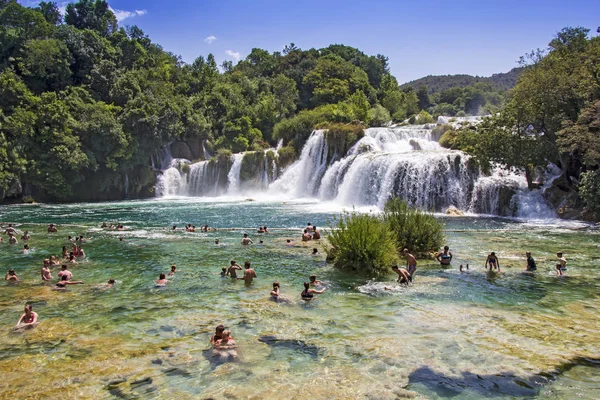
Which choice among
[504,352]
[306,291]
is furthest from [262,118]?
[504,352]

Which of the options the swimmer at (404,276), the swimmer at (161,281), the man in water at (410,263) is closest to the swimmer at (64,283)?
the swimmer at (161,281)

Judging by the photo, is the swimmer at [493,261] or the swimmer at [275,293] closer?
the swimmer at [275,293]

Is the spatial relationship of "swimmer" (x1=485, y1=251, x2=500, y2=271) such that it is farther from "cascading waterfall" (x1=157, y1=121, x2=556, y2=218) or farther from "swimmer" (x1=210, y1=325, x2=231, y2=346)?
"swimmer" (x1=210, y1=325, x2=231, y2=346)

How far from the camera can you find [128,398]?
6668mm

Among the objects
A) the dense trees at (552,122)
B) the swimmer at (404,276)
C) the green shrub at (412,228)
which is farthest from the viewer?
the dense trees at (552,122)

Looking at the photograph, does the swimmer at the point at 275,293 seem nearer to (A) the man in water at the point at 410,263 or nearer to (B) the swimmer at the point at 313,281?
(B) the swimmer at the point at 313,281

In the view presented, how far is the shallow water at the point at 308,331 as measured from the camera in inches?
277

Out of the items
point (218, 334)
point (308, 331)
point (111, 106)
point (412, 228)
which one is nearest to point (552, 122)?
point (412, 228)

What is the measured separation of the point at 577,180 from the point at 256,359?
25.5 metres

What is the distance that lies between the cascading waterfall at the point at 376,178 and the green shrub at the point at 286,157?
678mm

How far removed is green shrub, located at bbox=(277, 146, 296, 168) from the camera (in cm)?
4697

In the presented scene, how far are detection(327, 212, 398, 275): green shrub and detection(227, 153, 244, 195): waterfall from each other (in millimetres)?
34492

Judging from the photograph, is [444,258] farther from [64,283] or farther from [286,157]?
[286,157]

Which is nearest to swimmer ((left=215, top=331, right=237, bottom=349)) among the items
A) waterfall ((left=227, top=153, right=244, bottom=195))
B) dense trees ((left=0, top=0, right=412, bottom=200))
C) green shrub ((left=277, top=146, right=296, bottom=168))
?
dense trees ((left=0, top=0, right=412, bottom=200))
